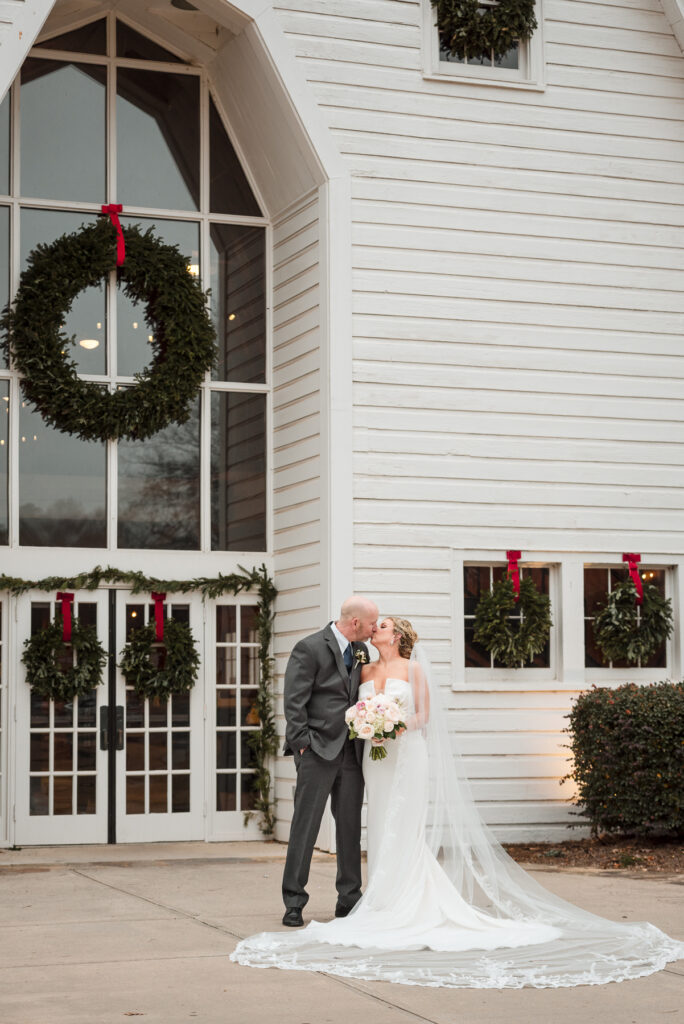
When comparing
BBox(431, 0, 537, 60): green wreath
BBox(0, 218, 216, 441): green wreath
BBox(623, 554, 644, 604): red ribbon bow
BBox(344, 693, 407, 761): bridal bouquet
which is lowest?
BBox(344, 693, 407, 761): bridal bouquet

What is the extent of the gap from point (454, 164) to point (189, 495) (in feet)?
12.3

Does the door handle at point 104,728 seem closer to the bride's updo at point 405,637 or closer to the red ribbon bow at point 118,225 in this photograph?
the red ribbon bow at point 118,225

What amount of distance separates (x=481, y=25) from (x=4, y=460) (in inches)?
223

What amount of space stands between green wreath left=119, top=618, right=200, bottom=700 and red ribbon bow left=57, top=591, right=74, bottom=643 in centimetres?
52

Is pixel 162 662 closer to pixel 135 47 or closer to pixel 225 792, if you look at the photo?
pixel 225 792

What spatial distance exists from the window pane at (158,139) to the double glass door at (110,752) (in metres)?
3.71

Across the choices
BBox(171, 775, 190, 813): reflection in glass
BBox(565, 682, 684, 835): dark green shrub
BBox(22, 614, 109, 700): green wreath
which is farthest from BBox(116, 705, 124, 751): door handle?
BBox(565, 682, 684, 835): dark green shrub

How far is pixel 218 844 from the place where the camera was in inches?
456

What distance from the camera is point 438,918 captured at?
22.3 feet

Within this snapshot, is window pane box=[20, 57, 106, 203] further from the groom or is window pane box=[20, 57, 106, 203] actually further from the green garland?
the groom

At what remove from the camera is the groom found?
7305mm

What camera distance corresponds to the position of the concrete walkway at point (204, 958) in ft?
17.3

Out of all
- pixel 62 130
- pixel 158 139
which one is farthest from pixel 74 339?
pixel 158 139

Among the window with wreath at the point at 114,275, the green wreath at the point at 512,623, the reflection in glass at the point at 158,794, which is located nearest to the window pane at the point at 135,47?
the window with wreath at the point at 114,275
